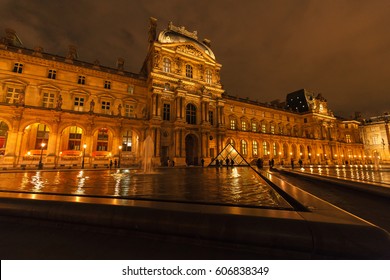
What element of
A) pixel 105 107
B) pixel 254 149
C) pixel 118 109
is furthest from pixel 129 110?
pixel 254 149

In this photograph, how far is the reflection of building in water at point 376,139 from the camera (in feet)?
200

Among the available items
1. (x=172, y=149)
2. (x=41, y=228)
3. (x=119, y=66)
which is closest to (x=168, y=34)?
(x=119, y=66)

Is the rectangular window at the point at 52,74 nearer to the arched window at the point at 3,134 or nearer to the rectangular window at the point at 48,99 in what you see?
the rectangular window at the point at 48,99

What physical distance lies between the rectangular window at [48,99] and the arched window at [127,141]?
32.7 ft

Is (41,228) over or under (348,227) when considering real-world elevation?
under

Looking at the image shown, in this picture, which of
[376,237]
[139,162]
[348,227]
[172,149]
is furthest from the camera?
[172,149]

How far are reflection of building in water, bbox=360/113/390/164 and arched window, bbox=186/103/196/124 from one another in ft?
218

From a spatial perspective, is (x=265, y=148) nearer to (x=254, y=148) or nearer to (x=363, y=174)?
(x=254, y=148)

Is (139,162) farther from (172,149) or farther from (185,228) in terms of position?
(185,228)

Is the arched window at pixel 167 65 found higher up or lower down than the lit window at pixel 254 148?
higher up

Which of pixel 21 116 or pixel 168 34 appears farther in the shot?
pixel 168 34

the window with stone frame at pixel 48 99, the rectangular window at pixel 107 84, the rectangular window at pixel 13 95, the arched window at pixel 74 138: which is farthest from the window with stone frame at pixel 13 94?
Result: the rectangular window at pixel 107 84
